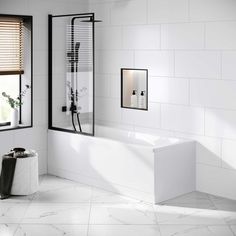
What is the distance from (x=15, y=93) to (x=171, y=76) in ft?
6.08

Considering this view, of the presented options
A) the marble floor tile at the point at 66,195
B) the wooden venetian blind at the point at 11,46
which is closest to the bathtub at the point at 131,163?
the marble floor tile at the point at 66,195

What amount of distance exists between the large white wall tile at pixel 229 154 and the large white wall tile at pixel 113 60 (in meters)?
1.51

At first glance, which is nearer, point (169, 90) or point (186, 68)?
point (186, 68)

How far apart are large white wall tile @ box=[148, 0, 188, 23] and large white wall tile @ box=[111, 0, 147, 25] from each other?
11 cm

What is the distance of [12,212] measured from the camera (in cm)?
480

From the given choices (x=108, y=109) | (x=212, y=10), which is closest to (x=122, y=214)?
(x=108, y=109)

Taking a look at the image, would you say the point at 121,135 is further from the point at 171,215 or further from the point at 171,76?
the point at 171,215

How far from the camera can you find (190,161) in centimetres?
539

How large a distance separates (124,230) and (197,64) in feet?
6.33

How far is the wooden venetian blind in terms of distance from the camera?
19.1ft

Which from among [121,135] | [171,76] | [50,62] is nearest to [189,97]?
[171,76]

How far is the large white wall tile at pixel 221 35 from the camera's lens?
499 cm

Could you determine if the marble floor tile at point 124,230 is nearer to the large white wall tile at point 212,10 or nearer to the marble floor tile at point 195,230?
the marble floor tile at point 195,230

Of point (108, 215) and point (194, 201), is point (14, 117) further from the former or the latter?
point (194, 201)
